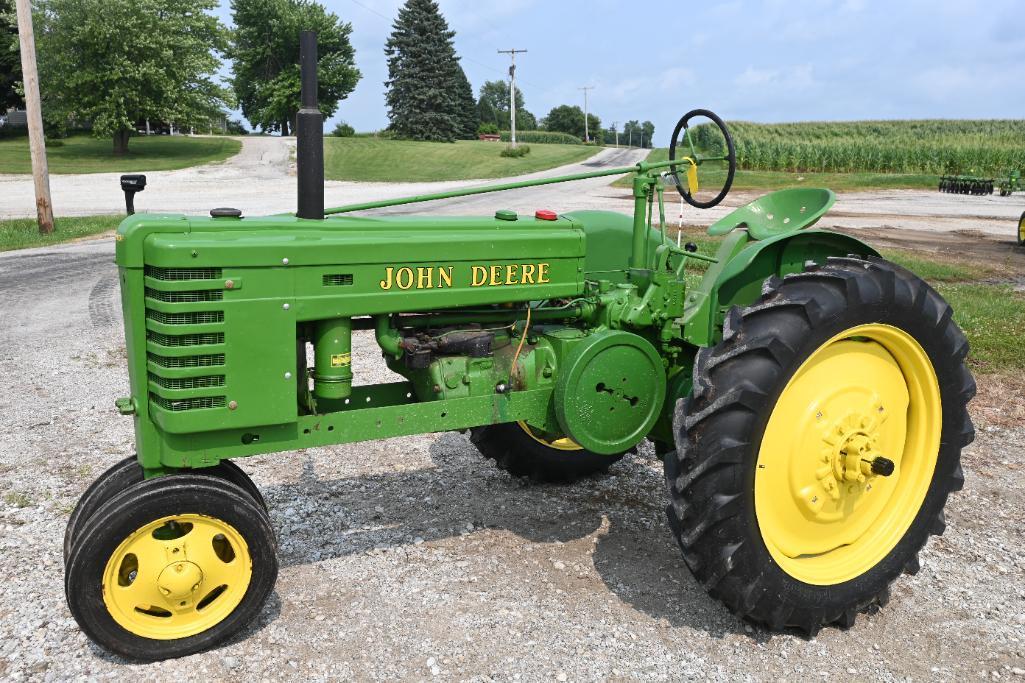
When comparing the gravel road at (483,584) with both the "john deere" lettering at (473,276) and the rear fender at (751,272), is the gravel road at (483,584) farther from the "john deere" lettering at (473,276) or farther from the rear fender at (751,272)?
the "john deere" lettering at (473,276)

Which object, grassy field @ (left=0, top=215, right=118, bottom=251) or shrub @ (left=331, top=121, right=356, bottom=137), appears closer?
grassy field @ (left=0, top=215, right=118, bottom=251)

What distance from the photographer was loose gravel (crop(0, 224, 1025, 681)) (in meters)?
2.88

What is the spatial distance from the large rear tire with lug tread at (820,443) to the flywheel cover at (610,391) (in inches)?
15.5

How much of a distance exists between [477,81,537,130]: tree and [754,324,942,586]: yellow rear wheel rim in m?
98.0

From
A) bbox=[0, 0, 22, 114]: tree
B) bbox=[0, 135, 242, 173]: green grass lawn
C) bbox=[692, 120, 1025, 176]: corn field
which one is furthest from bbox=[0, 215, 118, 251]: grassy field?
bbox=[692, 120, 1025, 176]: corn field

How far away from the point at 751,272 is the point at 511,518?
5.20 feet

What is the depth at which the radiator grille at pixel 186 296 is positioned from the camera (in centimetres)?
267

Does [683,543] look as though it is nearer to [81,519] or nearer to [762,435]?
[762,435]

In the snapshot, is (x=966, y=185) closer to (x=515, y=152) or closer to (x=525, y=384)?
(x=515, y=152)

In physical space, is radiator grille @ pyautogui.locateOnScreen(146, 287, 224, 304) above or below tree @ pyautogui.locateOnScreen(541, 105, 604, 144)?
below

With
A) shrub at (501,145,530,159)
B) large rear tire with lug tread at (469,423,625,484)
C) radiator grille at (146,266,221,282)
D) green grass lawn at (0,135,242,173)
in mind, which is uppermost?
shrub at (501,145,530,159)

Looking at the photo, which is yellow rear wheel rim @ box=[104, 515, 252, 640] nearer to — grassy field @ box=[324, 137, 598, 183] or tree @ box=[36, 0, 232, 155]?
grassy field @ box=[324, 137, 598, 183]

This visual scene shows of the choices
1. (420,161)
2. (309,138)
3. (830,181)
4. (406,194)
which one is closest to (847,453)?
(309,138)

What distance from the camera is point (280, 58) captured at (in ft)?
177
